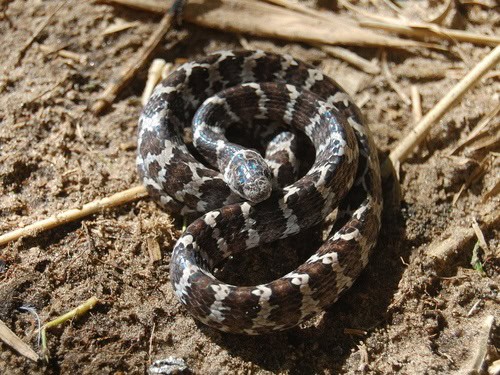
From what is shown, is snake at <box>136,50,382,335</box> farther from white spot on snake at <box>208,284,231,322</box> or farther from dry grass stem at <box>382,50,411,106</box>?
dry grass stem at <box>382,50,411,106</box>

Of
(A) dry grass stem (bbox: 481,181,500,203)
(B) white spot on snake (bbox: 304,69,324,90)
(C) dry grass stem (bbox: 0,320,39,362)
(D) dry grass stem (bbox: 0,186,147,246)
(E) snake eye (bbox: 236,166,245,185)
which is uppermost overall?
(B) white spot on snake (bbox: 304,69,324,90)

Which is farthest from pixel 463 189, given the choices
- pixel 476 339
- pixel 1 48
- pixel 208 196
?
pixel 1 48

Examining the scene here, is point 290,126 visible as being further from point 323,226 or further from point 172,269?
point 172,269

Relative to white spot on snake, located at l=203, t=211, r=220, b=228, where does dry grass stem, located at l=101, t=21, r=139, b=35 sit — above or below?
above

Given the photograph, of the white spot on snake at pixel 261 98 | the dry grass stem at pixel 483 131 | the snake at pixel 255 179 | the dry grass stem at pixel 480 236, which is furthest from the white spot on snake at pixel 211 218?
the dry grass stem at pixel 483 131

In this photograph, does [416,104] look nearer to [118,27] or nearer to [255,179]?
[255,179]

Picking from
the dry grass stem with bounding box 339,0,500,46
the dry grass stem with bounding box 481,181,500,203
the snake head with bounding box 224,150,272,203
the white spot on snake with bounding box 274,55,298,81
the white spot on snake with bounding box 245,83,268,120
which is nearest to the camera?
the snake head with bounding box 224,150,272,203

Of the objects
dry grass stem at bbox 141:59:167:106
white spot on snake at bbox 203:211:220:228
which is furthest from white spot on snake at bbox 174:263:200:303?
dry grass stem at bbox 141:59:167:106

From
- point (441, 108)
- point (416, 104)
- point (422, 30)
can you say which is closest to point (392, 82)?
point (416, 104)

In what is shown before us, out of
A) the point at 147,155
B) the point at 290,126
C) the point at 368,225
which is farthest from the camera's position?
the point at 290,126
